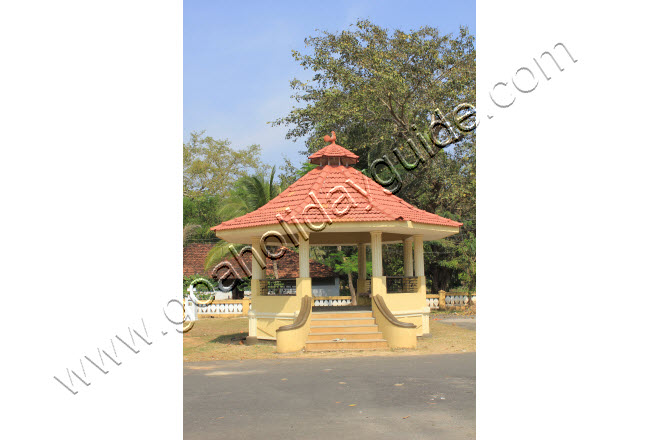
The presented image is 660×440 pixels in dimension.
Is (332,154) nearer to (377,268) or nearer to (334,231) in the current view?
(334,231)

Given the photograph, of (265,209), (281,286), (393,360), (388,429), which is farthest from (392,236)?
(388,429)

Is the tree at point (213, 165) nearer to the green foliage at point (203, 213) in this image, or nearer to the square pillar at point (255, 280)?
the green foliage at point (203, 213)

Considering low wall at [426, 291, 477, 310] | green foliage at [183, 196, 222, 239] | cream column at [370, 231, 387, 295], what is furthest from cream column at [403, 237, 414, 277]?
green foliage at [183, 196, 222, 239]

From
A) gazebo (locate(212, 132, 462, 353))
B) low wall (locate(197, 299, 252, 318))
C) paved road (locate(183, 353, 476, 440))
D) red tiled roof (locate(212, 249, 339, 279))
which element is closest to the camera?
→ paved road (locate(183, 353, 476, 440))

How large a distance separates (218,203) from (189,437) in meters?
30.3

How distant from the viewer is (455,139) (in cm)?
2252

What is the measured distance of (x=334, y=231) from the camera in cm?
1288

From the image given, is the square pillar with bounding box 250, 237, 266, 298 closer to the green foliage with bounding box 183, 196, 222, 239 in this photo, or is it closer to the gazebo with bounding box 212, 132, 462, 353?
the gazebo with bounding box 212, 132, 462, 353

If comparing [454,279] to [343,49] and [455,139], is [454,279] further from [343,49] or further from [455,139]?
[343,49]

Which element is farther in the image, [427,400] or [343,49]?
[343,49]

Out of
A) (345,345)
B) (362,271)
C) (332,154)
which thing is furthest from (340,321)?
(362,271)

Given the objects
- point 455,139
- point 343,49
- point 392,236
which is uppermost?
point 343,49

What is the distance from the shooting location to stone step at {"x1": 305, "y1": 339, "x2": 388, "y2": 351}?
464 inches

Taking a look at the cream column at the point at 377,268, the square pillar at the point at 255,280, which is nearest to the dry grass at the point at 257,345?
the square pillar at the point at 255,280
